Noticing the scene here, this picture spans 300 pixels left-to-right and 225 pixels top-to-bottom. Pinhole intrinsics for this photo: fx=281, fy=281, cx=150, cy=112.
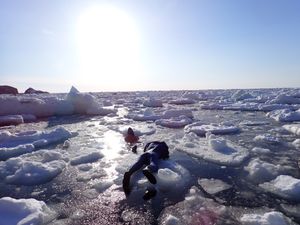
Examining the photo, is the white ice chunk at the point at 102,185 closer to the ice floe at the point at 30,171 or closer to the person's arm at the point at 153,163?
the person's arm at the point at 153,163

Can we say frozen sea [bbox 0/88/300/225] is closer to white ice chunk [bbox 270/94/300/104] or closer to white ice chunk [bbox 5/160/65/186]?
white ice chunk [bbox 5/160/65/186]

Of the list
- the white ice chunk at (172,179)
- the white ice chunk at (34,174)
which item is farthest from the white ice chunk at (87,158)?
the white ice chunk at (172,179)

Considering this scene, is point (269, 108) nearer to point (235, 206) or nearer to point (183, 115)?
point (183, 115)

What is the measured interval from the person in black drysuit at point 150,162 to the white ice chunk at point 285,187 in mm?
1398

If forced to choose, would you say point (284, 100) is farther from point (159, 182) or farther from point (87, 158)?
point (159, 182)

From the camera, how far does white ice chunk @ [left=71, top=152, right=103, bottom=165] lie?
4676 mm

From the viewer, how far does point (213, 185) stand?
11.7 ft

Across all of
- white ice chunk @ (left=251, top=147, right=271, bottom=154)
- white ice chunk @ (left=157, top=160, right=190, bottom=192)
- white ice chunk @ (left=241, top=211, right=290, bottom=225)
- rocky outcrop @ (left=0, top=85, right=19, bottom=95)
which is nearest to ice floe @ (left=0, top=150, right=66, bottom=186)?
white ice chunk @ (left=157, top=160, right=190, bottom=192)

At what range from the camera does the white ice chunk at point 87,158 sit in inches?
184

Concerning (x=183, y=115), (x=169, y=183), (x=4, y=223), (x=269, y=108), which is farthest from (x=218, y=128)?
(x=269, y=108)

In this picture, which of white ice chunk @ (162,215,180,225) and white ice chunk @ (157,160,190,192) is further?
white ice chunk @ (157,160,190,192)

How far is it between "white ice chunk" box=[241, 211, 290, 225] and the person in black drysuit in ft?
4.01

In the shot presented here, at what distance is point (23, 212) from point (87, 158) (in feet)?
6.95

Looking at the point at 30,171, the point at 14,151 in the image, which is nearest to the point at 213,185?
the point at 30,171
